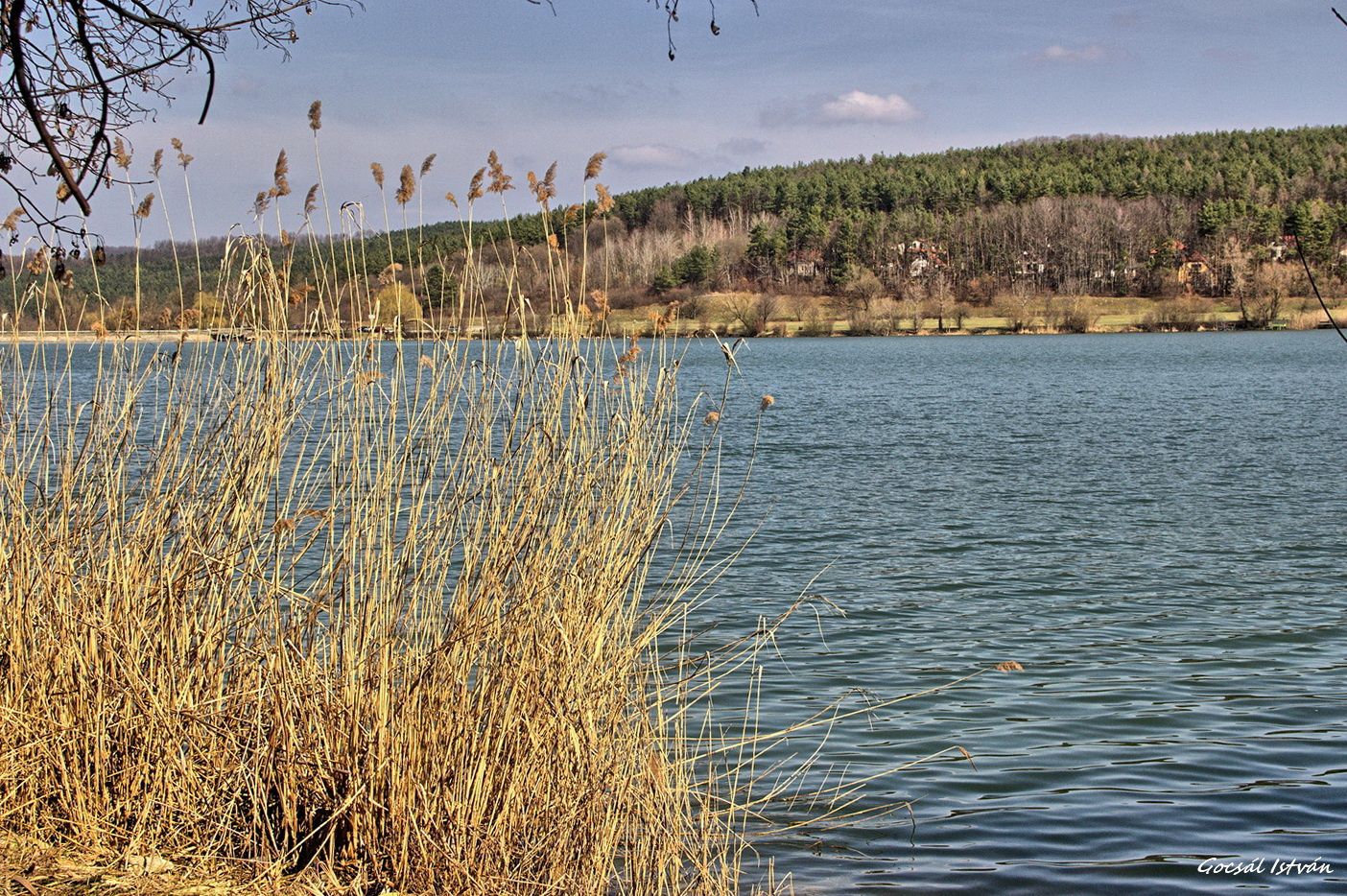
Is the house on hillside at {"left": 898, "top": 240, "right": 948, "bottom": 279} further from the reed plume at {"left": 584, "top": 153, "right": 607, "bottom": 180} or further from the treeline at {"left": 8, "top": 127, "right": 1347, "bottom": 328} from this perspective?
the reed plume at {"left": 584, "top": 153, "right": 607, "bottom": 180}

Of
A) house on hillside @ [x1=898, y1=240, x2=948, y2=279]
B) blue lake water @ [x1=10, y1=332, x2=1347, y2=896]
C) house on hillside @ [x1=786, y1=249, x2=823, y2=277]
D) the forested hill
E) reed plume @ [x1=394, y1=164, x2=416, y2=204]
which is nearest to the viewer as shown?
reed plume @ [x1=394, y1=164, x2=416, y2=204]

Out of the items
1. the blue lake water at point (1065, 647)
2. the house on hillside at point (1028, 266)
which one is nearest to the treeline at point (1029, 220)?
the house on hillside at point (1028, 266)

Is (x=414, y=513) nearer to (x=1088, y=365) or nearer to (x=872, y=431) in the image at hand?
(x=872, y=431)

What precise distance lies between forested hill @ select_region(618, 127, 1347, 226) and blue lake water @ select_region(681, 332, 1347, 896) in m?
101

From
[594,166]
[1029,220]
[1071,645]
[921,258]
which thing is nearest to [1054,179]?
[1029,220]

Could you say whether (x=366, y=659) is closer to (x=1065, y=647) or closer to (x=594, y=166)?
(x=594, y=166)

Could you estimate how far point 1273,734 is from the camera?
734cm

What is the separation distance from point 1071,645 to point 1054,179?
441 feet

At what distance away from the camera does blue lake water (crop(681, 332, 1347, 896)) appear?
5.75 metres

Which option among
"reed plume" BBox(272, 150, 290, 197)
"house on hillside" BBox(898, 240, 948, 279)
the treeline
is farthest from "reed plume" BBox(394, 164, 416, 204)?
"house on hillside" BBox(898, 240, 948, 279)

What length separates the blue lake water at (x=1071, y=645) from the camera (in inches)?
226

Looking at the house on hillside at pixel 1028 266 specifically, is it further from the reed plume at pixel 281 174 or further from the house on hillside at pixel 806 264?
the reed plume at pixel 281 174

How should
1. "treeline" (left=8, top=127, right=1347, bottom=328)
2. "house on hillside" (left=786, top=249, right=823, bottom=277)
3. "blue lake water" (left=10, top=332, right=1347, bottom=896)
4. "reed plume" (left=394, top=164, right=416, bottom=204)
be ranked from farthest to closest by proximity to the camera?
"house on hillside" (left=786, top=249, right=823, bottom=277)
"treeline" (left=8, top=127, right=1347, bottom=328)
"blue lake water" (left=10, top=332, right=1347, bottom=896)
"reed plume" (left=394, top=164, right=416, bottom=204)

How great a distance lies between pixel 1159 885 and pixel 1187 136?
180558mm
